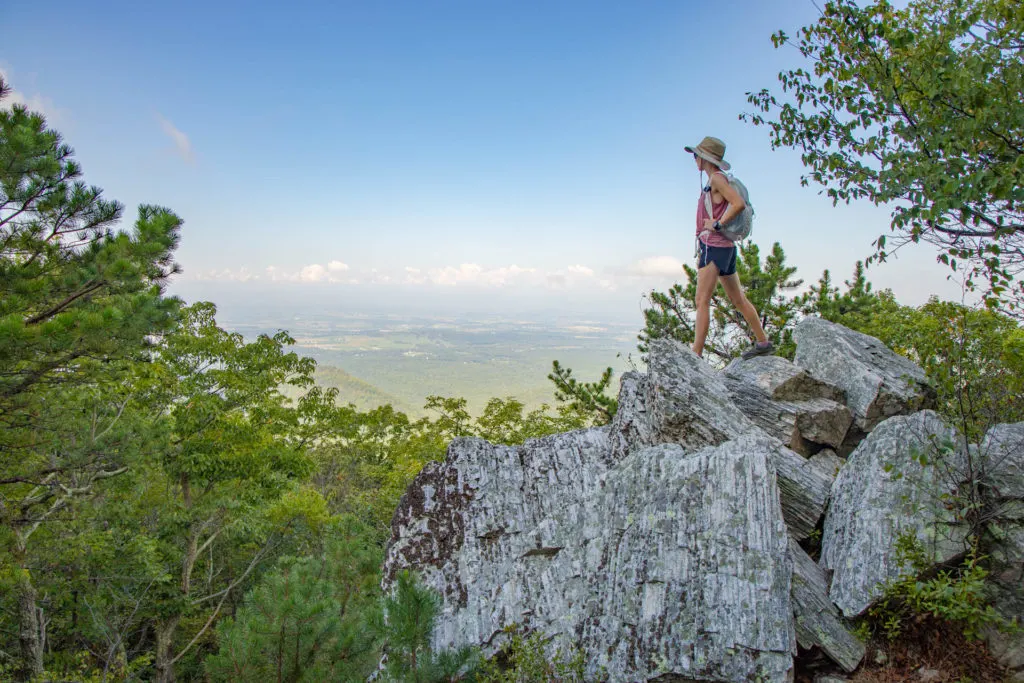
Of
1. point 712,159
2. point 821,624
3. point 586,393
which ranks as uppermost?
point 712,159

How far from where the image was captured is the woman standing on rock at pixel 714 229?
20.9 ft

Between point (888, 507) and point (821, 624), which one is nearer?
point (821, 624)

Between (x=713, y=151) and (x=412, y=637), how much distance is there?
637 cm

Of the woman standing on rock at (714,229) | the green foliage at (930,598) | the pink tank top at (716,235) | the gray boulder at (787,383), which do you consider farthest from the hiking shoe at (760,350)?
the green foliage at (930,598)

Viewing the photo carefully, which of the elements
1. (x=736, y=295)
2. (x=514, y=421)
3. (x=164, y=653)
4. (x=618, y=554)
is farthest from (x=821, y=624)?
(x=164, y=653)

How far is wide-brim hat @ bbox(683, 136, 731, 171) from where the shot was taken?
647 cm

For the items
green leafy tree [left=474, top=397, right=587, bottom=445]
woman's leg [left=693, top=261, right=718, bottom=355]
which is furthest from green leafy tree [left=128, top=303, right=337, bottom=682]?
woman's leg [left=693, top=261, right=718, bottom=355]

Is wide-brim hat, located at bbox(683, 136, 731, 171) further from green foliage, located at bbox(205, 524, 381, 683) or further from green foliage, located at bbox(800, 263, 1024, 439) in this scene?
green foliage, located at bbox(205, 524, 381, 683)

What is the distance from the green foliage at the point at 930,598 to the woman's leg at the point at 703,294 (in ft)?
11.1

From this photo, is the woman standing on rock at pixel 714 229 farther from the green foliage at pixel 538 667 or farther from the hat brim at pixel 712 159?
the green foliage at pixel 538 667

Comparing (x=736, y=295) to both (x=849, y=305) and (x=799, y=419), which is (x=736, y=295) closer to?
(x=799, y=419)

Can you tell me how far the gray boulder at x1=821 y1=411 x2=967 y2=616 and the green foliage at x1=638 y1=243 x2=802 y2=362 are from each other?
7084 mm

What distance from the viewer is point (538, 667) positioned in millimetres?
4129

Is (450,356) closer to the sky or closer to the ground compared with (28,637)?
closer to the ground
